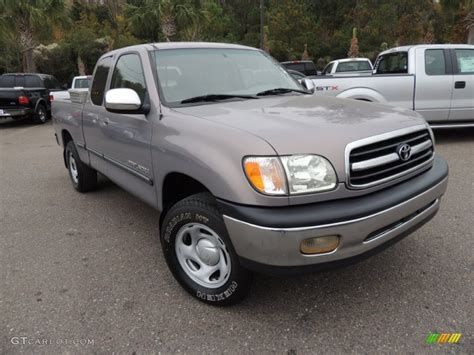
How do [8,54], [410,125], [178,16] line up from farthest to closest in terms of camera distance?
[8,54] → [178,16] → [410,125]

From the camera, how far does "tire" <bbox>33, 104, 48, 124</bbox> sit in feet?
44.0

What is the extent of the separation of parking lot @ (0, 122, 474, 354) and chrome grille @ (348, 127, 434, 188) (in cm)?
86

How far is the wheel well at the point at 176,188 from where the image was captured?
2.92 m

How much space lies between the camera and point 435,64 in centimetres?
746

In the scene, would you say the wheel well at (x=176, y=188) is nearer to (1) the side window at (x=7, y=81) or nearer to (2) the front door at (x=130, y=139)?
(2) the front door at (x=130, y=139)

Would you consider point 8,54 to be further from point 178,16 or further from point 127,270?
point 127,270

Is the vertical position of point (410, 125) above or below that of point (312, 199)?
above

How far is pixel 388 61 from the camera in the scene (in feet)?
27.0

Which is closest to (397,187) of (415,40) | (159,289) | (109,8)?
(159,289)

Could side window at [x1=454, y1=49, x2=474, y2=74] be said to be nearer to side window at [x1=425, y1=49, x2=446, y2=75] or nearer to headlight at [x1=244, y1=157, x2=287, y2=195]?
side window at [x1=425, y1=49, x2=446, y2=75]

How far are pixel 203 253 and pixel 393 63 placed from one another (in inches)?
273

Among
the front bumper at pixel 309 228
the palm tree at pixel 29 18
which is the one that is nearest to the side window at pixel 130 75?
the front bumper at pixel 309 228

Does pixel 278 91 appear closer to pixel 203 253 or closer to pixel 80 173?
Result: pixel 203 253

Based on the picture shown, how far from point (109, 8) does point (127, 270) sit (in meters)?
44.3
